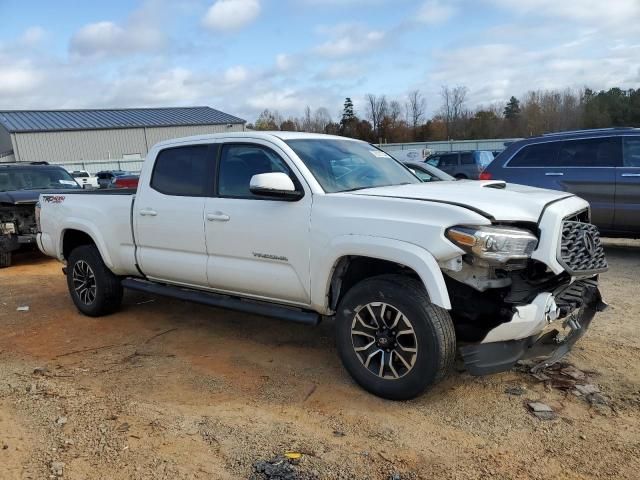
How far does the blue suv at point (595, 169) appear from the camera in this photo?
8055 millimetres

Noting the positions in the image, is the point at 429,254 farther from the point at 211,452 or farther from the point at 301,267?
the point at 211,452

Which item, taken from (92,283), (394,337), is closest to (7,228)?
(92,283)

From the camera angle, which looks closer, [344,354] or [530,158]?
[344,354]

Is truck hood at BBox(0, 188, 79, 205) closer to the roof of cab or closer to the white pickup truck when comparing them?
the white pickup truck

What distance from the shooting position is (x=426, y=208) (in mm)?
3668

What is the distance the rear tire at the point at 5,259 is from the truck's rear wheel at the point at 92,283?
4.48m

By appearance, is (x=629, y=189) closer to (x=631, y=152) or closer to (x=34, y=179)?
(x=631, y=152)

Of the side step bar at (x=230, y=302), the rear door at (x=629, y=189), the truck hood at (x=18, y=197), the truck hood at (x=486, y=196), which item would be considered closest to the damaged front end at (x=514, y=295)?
the truck hood at (x=486, y=196)

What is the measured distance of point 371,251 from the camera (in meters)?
3.79

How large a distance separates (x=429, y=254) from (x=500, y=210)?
55 cm

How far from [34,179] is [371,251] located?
385 inches

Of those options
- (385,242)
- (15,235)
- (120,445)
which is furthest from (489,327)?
(15,235)

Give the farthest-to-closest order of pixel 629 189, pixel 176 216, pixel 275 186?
pixel 629 189 → pixel 176 216 → pixel 275 186

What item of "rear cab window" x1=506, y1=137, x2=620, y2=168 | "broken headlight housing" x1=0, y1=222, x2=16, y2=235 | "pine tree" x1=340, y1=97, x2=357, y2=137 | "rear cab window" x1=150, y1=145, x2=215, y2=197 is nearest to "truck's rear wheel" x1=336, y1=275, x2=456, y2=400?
"rear cab window" x1=150, y1=145, x2=215, y2=197
